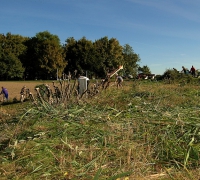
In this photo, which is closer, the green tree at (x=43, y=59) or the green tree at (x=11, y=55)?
the green tree at (x=43, y=59)

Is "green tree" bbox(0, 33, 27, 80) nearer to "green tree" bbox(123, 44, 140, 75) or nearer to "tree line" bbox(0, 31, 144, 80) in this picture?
"tree line" bbox(0, 31, 144, 80)

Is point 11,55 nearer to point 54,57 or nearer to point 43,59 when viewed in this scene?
point 43,59

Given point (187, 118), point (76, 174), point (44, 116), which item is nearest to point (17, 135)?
point (44, 116)

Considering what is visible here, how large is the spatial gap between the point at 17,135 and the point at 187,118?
2.28 metres

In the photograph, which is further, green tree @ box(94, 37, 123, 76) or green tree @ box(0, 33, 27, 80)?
green tree @ box(0, 33, 27, 80)

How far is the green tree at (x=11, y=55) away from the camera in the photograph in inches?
2495

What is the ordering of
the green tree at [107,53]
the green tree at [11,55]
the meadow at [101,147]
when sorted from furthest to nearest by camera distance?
the green tree at [11,55] < the green tree at [107,53] < the meadow at [101,147]

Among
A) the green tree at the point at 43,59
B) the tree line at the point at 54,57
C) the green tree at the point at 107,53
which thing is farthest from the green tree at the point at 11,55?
the green tree at the point at 107,53

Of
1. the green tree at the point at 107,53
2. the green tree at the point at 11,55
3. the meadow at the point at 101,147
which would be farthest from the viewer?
the green tree at the point at 11,55

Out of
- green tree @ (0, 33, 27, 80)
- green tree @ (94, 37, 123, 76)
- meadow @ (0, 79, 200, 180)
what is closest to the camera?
meadow @ (0, 79, 200, 180)

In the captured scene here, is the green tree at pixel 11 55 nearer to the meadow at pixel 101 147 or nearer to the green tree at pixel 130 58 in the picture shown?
the green tree at pixel 130 58

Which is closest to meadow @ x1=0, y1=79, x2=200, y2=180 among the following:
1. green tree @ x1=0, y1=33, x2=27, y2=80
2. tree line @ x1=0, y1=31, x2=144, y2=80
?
tree line @ x1=0, y1=31, x2=144, y2=80

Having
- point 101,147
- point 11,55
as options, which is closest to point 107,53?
point 11,55

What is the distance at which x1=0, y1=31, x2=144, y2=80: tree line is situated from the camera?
61.9 meters
